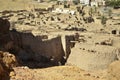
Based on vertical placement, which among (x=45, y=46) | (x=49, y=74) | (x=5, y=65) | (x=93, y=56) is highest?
(x=5, y=65)

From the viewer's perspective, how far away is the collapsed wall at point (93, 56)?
18.7 metres

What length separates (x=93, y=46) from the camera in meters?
19.9

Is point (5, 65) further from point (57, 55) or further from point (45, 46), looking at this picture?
point (57, 55)

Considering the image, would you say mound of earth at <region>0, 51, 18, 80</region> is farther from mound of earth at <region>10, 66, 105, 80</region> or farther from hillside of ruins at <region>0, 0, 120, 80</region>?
mound of earth at <region>10, 66, 105, 80</region>

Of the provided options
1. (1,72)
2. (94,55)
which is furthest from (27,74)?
(94,55)

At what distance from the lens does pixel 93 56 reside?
1914cm

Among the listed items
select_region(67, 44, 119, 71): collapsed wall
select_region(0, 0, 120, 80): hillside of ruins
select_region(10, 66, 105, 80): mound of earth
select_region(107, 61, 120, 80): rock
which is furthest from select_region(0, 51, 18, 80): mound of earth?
select_region(67, 44, 119, 71): collapsed wall

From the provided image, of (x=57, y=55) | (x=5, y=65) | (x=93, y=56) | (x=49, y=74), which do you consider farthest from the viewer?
(x=57, y=55)

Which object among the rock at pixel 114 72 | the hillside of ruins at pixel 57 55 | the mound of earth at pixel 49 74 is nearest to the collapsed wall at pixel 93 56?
the hillside of ruins at pixel 57 55

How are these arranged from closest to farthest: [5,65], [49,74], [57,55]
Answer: [5,65]
[49,74]
[57,55]

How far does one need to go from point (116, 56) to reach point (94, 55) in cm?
118

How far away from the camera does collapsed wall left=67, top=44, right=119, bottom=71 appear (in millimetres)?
18734

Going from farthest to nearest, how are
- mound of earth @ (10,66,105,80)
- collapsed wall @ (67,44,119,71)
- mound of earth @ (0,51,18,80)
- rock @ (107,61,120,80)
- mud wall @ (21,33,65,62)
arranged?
mud wall @ (21,33,65,62)
collapsed wall @ (67,44,119,71)
rock @ (107,61,120,80)
mound of earth @ (10,66,105,80)
mound of earth @ (0,51,18,80)

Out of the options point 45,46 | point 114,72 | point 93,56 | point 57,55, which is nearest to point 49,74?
point 114,72
